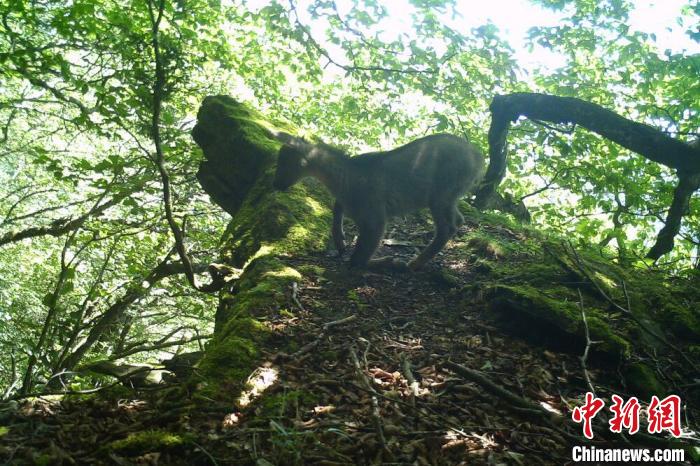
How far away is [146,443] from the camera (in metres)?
2.50

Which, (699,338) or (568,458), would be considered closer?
(568,458)

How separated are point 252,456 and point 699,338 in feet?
13.8

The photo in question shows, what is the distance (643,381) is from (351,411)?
2186 mm

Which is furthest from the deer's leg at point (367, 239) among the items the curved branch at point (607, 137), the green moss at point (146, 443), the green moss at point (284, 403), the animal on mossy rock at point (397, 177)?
the green moss at point (146, 443)

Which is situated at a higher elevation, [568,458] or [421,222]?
[421,222]

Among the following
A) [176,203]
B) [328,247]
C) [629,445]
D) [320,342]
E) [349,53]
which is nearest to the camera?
[629,445]

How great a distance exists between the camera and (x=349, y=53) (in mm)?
8188

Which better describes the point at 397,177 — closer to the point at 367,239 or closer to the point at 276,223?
the point at 367,239

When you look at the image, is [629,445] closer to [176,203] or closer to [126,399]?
[126,399]

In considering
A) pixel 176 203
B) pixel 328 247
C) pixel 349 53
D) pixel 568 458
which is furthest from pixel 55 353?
pixel 568 458

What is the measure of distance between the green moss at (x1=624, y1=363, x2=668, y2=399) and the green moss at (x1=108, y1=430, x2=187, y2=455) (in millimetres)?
3114

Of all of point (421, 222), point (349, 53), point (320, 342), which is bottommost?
point (320, 342)

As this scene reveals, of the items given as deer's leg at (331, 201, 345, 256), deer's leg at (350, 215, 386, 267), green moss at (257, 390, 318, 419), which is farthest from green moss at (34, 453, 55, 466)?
deer's leg at (331, 201, 345, 256)

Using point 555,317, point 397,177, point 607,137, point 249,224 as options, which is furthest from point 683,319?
point 249,224
